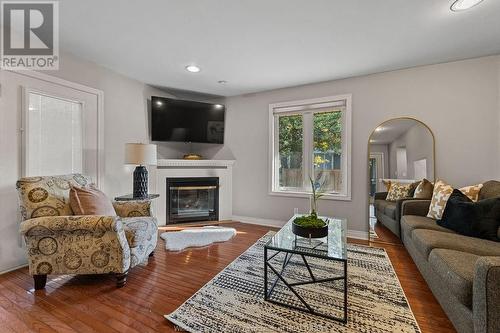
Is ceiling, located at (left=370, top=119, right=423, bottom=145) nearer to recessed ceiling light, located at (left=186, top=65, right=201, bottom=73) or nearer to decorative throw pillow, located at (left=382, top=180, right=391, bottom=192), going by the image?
decorative throw pillow, located at (left=382, top=180, right=391, bottom=192)

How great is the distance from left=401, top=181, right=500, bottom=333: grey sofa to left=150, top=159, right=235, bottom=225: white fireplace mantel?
2.87 meters

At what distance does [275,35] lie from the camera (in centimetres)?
239

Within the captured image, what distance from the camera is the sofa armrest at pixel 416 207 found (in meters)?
2.72

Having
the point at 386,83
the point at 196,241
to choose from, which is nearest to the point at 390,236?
the point at 386,83

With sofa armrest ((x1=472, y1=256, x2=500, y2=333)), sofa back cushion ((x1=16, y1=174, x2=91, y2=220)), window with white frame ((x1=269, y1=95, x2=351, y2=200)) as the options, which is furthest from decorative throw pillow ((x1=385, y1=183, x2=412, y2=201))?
sofa back cushion ((x1=16, y1=174, x2=91, y2=220))

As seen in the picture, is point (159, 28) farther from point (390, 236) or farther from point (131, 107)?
point (390, 236)

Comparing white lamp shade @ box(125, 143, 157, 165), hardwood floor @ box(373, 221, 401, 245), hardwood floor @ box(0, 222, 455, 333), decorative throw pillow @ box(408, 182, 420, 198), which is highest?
white lamp shade @ box(125, 143, 157, 165)

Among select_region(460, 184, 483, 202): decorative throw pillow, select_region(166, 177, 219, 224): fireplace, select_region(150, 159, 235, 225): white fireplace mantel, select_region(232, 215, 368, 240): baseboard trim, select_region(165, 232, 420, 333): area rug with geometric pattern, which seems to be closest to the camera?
select_region(165, 232, 420, 333): area rug with geometric pattern

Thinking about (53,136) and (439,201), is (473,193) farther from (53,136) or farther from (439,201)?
(53,136)

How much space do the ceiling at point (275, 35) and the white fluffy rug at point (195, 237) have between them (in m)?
2.35

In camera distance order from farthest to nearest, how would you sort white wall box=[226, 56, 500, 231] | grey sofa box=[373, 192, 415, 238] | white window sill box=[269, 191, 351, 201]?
white window sill box=[269, 191, 351, 201]
grey sofa box=[373, 192, 415, 238]
white wall box=[226, 56, 500, 231]

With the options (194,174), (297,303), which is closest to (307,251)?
(297,303)

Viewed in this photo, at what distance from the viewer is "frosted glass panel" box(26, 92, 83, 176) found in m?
2.53

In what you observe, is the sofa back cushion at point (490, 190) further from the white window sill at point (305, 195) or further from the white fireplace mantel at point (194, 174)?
the white fireplace mantel at point (194, 174)
